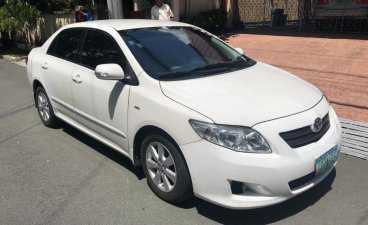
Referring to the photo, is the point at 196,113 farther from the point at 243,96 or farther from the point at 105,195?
the point at 105,195

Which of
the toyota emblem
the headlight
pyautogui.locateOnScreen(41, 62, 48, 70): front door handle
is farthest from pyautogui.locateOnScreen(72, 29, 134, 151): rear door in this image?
the toyota emblem

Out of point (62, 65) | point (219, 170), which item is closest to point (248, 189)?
point (219, 170)

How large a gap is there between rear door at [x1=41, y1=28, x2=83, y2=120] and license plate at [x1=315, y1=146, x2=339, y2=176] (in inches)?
117

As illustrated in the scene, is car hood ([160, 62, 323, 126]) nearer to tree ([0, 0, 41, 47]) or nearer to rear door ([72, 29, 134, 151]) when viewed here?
rear door ([72, 29, 134, 151])

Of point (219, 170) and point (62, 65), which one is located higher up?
point (62, 65)

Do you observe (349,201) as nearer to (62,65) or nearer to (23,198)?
(23,198)

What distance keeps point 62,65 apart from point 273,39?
9.17 meters

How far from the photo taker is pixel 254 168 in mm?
3004

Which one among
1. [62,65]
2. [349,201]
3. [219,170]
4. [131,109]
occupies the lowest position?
[349,201]

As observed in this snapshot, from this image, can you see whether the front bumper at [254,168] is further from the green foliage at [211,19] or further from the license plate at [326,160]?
the green foliage at [211,19]

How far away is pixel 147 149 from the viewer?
372 cm

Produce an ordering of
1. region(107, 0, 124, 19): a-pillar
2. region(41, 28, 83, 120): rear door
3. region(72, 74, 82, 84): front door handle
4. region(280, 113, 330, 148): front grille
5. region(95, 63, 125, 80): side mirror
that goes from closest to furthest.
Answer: region(280, 113, 330, 148): front grille < region(95, 63, 125, 80): side mirror < region(72, 74, 82, 84): front door handle < region(41, 28, 83, 120): rear door < region(107, 0, 124, 19): a-pillar

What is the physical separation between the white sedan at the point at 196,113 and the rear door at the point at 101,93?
1cm

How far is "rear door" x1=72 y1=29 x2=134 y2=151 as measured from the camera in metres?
3.96
